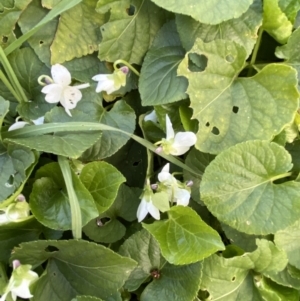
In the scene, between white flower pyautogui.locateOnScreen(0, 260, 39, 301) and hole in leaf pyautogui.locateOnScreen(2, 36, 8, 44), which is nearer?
white flower pyautogui.locateOnScreen(0, 260, 39, 301)

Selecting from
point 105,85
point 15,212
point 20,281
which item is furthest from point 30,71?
point 20,281

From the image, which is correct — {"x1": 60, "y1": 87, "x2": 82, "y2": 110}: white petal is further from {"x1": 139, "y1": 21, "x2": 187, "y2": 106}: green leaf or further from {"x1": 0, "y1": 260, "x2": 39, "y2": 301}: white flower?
{"x1": 0, "y1": 260, "x2": 39, "y2": 301}: white flower

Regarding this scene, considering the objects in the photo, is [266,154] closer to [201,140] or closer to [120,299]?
[201,140]

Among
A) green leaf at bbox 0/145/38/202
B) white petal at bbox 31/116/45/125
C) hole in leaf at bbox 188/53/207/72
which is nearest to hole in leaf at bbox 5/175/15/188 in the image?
green leaf at bbox 0/145/38/202

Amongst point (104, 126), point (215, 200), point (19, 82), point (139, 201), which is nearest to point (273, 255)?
point (215, 200)

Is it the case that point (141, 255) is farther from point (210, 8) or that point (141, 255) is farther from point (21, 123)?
point (210, 8)

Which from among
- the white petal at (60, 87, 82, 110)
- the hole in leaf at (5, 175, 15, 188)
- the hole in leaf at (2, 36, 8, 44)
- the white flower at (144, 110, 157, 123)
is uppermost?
the hole in leaf at (2, 36, 8, 44)
